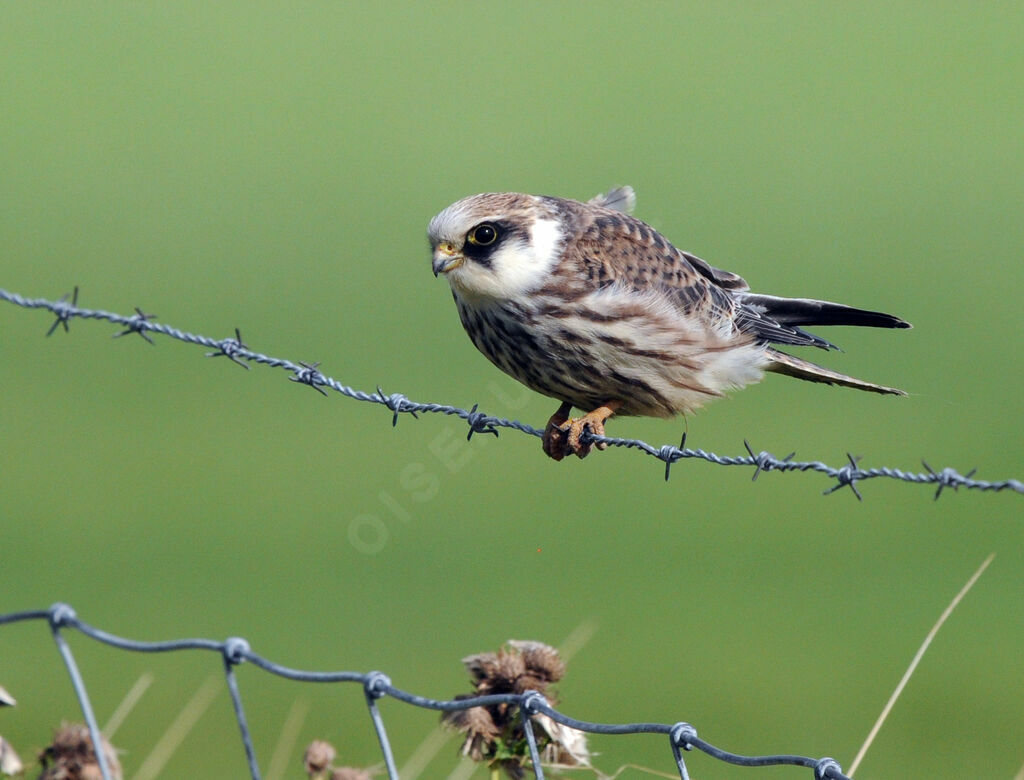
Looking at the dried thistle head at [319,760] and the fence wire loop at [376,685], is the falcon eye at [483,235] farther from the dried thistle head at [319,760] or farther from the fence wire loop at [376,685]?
the fence wire loop at [376,685]

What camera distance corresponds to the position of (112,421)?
12586 mm

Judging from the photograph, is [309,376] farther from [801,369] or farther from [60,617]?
[801,369]

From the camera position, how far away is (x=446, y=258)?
15.1 ft

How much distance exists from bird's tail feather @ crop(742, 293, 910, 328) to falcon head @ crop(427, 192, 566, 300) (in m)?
0.85

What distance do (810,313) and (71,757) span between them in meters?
2.67

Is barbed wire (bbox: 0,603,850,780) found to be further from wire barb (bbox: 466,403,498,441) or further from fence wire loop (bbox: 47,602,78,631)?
wire barb (bbox: 466,403,498,441)

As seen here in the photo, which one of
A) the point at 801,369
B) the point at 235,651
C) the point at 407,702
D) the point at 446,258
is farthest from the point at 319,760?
the point at 801,369

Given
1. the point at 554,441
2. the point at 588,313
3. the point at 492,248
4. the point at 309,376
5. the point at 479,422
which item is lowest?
the point at 479,422

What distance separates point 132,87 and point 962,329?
42.1 ft

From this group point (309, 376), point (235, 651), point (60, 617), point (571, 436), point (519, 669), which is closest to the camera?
point (235, 651)

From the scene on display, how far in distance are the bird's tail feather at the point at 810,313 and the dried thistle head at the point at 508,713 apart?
65.2 inches

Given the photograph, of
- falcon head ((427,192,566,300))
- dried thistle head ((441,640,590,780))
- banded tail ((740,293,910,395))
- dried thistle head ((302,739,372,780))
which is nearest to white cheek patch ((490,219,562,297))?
falcon head ((427,192,566,300))

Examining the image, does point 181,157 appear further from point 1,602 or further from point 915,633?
point 915,633

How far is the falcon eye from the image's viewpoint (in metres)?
4.62
